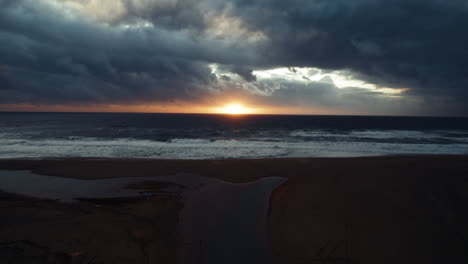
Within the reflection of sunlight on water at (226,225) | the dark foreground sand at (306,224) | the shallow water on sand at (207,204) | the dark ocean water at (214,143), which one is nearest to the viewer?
the dark foreground sand at (306,224)

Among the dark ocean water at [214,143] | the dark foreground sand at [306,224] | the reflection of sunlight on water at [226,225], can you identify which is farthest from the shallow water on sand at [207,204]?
the dark ocean water at [214,143]

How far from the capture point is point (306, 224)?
7.02 meters

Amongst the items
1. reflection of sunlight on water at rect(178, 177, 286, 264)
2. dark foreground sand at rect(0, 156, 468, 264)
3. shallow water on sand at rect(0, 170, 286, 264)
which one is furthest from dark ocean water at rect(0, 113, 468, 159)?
dark foreground sand at rect(0, 156, 468, 264)

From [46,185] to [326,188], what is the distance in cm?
1440

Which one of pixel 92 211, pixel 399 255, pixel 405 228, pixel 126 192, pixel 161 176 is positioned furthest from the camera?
pixel 161 176

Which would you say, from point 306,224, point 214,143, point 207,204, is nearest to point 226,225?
point 207,204

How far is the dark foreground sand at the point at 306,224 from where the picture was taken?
536 centimetres

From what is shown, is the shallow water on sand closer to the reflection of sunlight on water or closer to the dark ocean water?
the reflection of sunlight on water

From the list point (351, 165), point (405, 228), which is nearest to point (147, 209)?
point (405, 228)

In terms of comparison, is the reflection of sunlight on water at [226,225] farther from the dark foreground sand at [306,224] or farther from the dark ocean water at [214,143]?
the dark ocean water at [214,143]

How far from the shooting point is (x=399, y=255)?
557 cm

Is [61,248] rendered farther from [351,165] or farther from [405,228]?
[351,165]

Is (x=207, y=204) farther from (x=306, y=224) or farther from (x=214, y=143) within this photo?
(x=214, y=143)

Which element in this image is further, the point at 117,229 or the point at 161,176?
the point at 161,176
